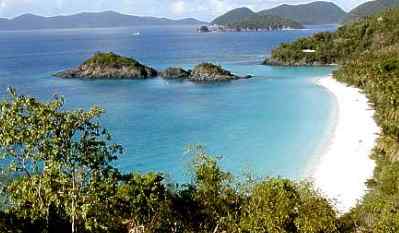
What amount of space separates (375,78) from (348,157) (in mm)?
25387

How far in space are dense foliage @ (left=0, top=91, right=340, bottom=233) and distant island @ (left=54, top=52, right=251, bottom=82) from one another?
66.8 m

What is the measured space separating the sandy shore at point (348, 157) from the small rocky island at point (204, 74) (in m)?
28.7

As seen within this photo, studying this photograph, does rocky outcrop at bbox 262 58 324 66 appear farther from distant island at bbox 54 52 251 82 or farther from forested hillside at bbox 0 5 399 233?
forested hillside at bbox 0 5 399 233

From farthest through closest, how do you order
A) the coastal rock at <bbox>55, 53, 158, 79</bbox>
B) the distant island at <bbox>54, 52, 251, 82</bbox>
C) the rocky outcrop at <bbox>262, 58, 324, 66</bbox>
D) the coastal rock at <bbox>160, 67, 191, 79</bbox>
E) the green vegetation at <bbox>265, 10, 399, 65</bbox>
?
the rocky outcrop at <bbox>262, 58, 324, 66</bbox>
the green vegetation at <bbox>265, 10, 399, 65</bbox>
the coastal rock at <bbox>55, 53, 158, 79</bbox>
the coastal rock at <bbox>160, 67, 191, 79</bbox>
the distant island at <bbox>54, 52, 251, 82</bbox>

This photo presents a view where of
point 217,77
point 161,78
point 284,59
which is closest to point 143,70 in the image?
point 161,78

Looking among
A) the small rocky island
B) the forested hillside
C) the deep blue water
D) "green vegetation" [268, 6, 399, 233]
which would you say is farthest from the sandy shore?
the small rocky island

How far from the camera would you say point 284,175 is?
116 ft

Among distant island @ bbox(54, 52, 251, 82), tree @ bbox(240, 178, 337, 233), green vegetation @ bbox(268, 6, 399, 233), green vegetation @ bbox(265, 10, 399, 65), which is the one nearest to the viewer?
tree @ bbox(240, 178, 337, 233)

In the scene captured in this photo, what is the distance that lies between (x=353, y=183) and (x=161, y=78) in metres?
60.4

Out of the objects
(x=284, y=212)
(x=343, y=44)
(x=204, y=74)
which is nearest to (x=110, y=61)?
(x=204, y=74)

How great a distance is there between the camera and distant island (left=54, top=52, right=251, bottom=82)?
88125 mm

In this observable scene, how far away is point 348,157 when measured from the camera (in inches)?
1508

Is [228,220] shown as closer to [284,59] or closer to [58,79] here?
[58,79]

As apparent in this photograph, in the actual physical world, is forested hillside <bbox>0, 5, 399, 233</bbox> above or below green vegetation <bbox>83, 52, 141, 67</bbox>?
above
